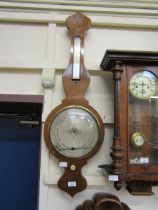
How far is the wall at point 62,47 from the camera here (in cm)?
151

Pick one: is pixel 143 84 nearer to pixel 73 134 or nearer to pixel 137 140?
pixel 137 140

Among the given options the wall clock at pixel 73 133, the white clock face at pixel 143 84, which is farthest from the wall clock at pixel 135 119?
the wall clock at pixel 73 133

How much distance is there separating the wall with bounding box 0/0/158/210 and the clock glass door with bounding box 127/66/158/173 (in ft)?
0.69

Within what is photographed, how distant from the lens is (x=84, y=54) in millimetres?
1604

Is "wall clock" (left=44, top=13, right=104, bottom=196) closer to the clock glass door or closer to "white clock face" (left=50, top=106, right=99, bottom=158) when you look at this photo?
"white clock face" (left=50, top=106, right=99, bottom=158)

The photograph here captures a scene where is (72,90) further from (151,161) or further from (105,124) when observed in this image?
(151,161)

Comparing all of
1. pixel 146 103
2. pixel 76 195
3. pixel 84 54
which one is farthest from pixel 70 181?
pixel 84 54

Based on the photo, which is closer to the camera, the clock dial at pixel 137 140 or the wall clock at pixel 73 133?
the clock dial at pixel 137 140

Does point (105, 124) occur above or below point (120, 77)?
below

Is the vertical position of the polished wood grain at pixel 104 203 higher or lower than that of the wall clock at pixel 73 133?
lower

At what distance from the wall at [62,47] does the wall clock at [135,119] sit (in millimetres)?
187

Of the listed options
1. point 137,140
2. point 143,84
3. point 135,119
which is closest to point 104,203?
point 137,140

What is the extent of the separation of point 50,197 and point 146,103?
34.5 inches

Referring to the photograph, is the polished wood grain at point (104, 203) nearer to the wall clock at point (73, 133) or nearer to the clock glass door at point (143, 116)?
the wall clock at point (73, 133)
